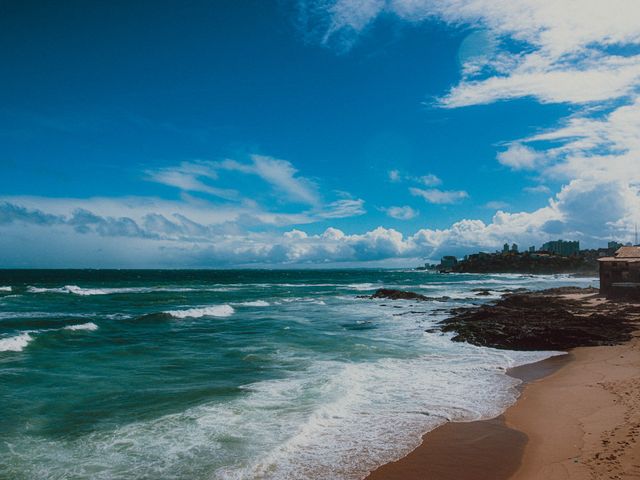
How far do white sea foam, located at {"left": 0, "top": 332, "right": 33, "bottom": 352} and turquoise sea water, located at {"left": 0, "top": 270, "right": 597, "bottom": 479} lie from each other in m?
0.07

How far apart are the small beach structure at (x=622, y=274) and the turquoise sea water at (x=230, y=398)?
21047 millimetres

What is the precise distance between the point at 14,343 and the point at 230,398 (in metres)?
13.1

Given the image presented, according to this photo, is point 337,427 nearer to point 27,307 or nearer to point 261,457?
point 261,457

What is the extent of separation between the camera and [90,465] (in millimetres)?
7875

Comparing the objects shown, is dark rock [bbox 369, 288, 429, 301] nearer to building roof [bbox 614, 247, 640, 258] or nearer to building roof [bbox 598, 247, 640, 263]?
building roof [bbox 598, 247, 640, 263]

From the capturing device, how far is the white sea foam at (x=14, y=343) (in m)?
18.4

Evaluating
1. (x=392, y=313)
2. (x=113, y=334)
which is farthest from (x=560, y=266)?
(x=113, y=334)

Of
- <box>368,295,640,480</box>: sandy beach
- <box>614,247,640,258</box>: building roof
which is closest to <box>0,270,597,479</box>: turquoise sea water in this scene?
<box>368,295,640,480</box>: sandy beach

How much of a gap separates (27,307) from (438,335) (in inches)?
1338

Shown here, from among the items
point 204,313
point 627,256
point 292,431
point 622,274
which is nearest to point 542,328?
point 292,431

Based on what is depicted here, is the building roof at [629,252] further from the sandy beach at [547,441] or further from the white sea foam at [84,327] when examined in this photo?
the white sea foam at [84,327]

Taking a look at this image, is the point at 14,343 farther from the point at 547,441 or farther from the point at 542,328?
the point at 542,328

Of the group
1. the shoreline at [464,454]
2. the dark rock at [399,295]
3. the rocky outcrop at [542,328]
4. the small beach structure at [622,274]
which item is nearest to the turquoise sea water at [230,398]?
the shoreline at [464,454]

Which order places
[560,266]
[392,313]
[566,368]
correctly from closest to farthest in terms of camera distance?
[566,368] < [392,313] < [560,266]
